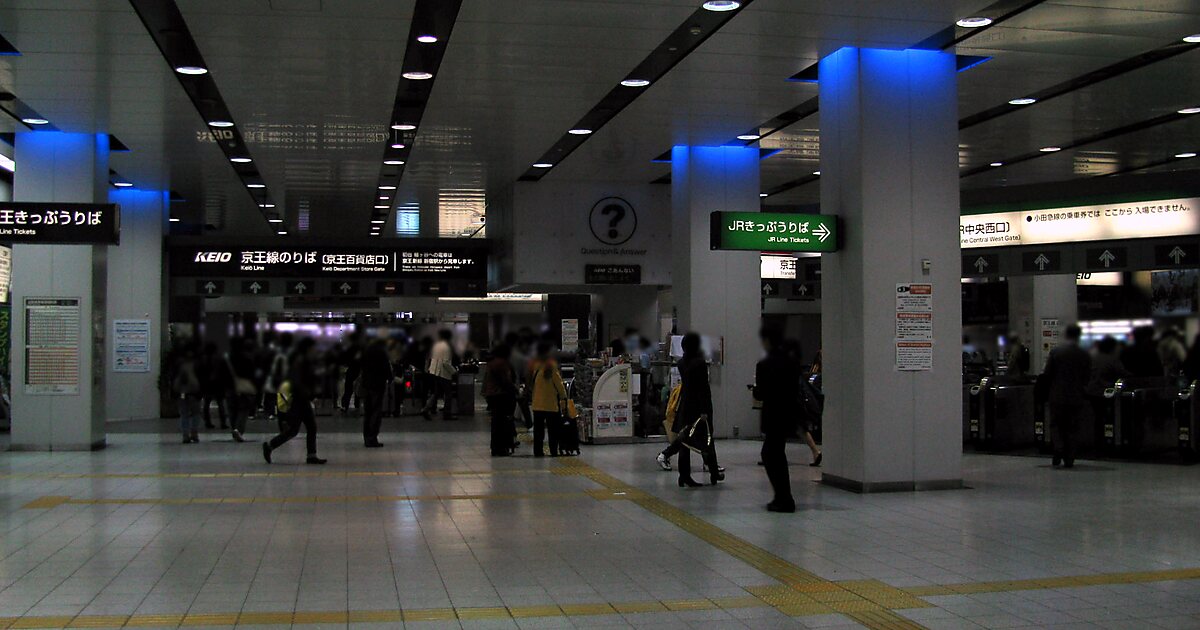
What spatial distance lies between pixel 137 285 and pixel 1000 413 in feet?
52.6

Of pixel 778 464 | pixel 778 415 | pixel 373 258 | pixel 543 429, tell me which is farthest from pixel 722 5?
pixel 373 258

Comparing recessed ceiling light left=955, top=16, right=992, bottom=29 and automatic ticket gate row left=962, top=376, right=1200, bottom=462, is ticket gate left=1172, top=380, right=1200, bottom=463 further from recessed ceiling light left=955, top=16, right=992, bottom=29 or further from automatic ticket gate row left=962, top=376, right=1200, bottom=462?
recessed ceiling light left=955, top=16, right=992, bottom=29

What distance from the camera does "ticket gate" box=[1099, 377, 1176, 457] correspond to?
14.5 m

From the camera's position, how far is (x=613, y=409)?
17359 mm

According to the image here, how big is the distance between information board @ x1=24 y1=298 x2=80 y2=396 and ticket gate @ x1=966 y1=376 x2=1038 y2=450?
1264 cm

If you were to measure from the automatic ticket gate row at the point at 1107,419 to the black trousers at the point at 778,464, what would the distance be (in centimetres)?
550

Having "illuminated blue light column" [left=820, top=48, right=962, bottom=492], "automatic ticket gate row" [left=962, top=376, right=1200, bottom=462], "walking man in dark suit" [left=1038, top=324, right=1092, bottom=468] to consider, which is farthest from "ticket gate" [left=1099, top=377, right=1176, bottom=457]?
"illuminated blue light column" [left=820, top=48, right=962, bottom=492]

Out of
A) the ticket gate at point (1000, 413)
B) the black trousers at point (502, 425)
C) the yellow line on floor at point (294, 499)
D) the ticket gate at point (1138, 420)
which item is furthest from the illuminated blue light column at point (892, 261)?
the black trousers at point (502, 425)

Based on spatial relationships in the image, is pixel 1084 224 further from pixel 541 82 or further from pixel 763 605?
pixel 763 605

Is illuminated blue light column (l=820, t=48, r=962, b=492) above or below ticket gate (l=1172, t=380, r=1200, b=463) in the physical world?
above

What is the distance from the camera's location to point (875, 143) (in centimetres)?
1122

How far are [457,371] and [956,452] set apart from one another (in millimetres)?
13925

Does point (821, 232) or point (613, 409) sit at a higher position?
point (821, 232)

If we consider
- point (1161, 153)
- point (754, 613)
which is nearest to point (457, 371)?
point (1161, 153)
